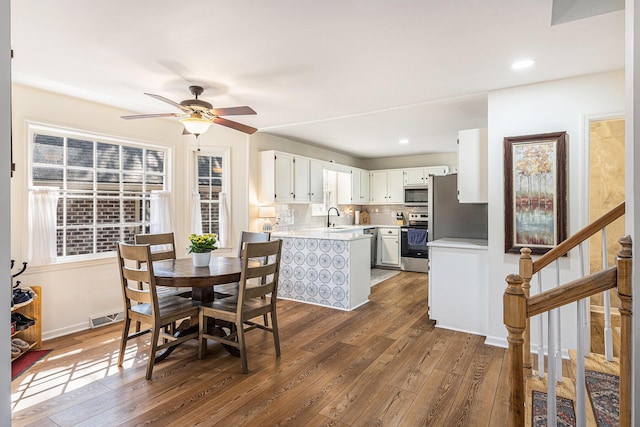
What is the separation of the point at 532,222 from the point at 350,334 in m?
2.03

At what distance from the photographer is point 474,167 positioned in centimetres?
347

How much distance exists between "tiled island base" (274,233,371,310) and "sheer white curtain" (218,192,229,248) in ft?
2.34

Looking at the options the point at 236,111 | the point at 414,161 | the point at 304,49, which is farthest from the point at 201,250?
the point at 414,161

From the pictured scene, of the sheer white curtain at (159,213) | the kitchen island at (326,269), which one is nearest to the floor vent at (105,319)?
the sheer white curtain at (159,213)

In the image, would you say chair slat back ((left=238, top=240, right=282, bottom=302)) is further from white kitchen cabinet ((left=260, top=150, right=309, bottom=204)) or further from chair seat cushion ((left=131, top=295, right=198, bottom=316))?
white kitchen cabinet ((left=260, top=150, right=309, bottom=204))

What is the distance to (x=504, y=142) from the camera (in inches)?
126

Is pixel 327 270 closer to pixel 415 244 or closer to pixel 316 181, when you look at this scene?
pixel 316 181

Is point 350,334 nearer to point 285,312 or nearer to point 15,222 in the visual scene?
point 285,312

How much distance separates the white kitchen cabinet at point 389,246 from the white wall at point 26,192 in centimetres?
331

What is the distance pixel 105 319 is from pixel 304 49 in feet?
11.6

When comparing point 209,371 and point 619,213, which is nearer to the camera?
point 619,213

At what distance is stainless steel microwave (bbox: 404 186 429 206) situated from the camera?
6.77 m

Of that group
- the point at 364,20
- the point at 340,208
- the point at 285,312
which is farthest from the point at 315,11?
the point at 340,208

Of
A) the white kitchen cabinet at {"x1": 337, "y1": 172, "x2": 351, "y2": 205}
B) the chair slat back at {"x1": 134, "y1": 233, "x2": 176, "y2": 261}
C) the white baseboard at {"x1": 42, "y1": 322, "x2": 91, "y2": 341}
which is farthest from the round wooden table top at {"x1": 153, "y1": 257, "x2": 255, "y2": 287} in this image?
the white kitchen cabinet at {"x1": 337, "y1": 172, "x2": 351, "y2": 205}
